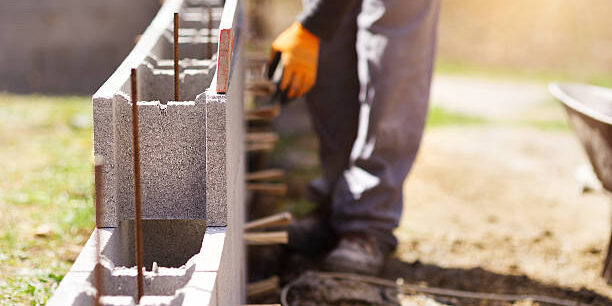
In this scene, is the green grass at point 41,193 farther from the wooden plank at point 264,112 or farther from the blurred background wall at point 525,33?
the blurred background wall at point 525,33

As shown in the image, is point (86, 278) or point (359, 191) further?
point (359, 191)

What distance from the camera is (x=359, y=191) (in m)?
2.99

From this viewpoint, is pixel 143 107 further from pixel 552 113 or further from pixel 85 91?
pixel 552 113

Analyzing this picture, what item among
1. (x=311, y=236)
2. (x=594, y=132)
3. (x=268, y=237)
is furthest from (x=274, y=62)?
(x=594, y=132)

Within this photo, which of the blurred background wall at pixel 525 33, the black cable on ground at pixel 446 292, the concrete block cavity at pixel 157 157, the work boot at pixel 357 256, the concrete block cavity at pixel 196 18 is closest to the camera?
the concrete block cavity at pixel 157 157

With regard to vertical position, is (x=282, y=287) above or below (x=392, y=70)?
below

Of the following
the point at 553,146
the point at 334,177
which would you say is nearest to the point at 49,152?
the point at 334,177

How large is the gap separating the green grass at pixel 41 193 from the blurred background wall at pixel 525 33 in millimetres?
7095

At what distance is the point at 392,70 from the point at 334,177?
708mm

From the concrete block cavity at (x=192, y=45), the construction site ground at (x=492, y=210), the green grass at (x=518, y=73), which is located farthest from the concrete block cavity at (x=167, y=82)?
the green grass at (x=518, y=73)

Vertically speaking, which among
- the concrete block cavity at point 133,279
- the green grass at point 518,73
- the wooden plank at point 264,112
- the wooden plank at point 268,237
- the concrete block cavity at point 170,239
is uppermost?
the wooden plank at point 264,112

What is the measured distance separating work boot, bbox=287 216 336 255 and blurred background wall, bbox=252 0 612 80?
8.55 m

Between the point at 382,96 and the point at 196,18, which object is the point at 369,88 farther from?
the point at 196,18

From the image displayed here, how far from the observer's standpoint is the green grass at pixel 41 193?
2.44 metres
